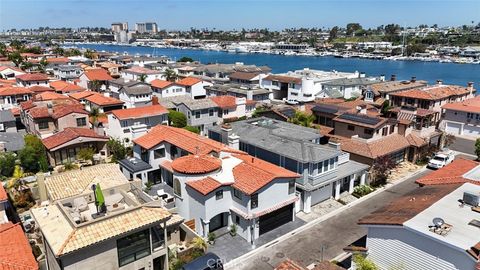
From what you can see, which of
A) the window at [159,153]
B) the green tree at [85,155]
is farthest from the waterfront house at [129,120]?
A: the window at [159,153]

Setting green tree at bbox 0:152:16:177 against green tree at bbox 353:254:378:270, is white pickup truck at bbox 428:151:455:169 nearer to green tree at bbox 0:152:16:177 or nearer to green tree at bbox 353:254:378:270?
green tree at bbox 353:254:378:270

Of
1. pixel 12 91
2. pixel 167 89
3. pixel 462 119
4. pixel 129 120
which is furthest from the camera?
pixel 167 89

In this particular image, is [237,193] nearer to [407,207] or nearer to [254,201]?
[254,201]

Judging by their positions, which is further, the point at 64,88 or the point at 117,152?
the point at 64,88

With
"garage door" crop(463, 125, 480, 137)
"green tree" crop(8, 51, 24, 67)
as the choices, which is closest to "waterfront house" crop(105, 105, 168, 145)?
"garage door" crop(463, 125, 480, 137)

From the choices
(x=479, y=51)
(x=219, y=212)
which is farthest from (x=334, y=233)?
(x=479, y=51)

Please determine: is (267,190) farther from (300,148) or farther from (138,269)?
(138,269)

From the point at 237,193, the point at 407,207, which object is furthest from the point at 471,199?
the point at 237,193
